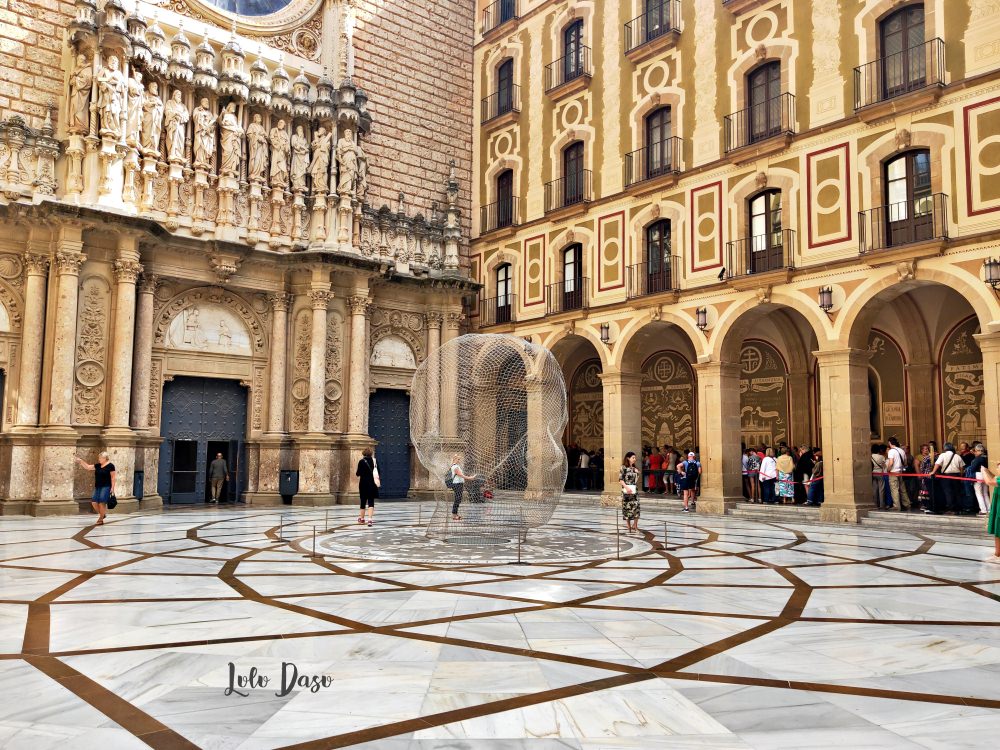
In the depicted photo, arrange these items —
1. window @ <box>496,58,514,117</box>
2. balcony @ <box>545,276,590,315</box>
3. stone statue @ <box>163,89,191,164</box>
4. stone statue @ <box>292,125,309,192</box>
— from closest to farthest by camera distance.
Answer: stone statue @ <box>163,89,191,164</box> → stone statue @ <box>292,125,309,192</box> → balcony @ <box>545,276,590,315</box> → window @ <box>496,58,514,117</box>

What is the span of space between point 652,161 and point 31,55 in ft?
52.1

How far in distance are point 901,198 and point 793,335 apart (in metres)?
6.23

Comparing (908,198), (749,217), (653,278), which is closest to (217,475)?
(653,278)

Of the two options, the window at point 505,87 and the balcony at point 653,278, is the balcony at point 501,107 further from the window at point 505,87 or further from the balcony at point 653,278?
the balcony at point 653,278

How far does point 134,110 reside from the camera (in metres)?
19.4

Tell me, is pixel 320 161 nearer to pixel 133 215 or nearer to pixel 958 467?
pixel 133 215

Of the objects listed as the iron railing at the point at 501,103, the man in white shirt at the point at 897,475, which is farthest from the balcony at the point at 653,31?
the man in white shirt at the point at 897,475

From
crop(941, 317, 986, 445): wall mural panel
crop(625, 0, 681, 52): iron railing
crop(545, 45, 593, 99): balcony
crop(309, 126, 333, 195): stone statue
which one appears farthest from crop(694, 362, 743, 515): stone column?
crop(309, 126, 333, 195): stone statue

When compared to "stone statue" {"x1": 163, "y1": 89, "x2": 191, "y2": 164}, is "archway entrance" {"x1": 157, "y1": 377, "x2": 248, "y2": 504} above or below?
below

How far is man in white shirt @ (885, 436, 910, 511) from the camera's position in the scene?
55.3 feet

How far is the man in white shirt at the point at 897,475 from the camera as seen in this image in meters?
16.9

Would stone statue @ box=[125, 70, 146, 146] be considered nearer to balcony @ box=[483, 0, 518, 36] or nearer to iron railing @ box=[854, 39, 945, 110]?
balcony @ box=[483, 0, 518, 36]

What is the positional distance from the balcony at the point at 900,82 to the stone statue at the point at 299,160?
14.2 metres

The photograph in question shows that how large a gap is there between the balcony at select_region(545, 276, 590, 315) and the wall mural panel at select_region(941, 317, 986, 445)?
31.5 feet
